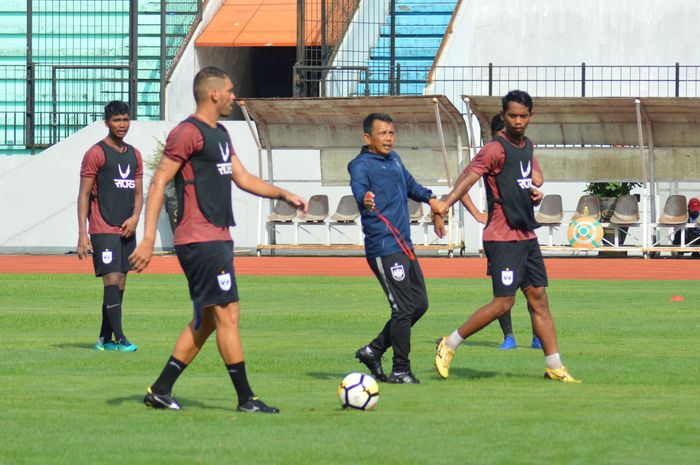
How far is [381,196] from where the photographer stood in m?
10.4

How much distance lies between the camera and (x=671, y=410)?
8609 millimetres

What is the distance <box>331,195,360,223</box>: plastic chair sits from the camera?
1282 inches

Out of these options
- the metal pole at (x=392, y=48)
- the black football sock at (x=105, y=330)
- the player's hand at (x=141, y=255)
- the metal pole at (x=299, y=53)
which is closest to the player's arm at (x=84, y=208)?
the black football sock at (x=105, y=330)

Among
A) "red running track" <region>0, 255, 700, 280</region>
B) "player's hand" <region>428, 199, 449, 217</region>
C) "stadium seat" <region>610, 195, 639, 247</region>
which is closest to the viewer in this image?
"player's hand" <region>428, 199, 449, 217</region>

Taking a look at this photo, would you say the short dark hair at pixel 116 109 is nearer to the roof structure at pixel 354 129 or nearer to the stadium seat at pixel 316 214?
the roof structure at pixel 354 129

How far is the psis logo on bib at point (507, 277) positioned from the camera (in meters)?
10.4

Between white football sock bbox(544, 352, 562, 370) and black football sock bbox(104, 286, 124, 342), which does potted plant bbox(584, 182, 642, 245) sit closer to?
black football sock bbox(104, 286, 124, 342)

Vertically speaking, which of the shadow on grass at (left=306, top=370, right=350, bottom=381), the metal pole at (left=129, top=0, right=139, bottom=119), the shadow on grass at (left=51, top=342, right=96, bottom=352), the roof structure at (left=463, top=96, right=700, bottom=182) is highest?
the metal pole at (left=129, top=0, right=139, bottom=119)

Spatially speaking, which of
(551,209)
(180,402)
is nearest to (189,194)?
(180,402)

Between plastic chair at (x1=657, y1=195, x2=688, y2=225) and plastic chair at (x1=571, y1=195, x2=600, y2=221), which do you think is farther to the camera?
plastic chair at (x1=571, y1=195, x2=600, y2=221)

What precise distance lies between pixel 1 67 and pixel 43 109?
2130 mm

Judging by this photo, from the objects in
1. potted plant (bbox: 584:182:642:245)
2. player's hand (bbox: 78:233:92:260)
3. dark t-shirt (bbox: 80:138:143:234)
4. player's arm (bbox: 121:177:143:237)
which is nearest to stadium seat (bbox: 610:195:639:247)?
potted plant (bbox: 584:182:642:245)

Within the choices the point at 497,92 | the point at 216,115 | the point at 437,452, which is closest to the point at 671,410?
the point at 437,452

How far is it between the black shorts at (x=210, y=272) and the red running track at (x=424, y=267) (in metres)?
15.8
